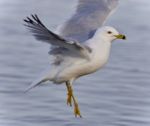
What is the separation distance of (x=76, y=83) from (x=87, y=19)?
1489 millimetres

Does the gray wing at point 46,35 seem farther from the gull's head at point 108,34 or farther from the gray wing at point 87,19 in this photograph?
the gray wing at point 87,19

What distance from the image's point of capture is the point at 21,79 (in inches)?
454

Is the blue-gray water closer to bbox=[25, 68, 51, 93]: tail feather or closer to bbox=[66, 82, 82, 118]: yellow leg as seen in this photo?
bbox=[66, 82, 82, 118]: yellow leg

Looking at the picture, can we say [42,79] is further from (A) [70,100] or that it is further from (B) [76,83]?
(B) [76,83]

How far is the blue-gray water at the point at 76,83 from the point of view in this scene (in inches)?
395

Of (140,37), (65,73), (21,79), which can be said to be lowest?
(65,73)

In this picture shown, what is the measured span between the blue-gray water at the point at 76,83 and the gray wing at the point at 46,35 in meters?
1.10

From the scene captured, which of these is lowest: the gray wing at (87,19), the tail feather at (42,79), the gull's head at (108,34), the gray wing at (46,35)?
the tail feather at (42,79)

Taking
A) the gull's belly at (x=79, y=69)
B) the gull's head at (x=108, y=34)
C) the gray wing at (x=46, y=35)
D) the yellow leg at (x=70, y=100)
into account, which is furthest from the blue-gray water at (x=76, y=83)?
the gray wing at (x=46, y=35)

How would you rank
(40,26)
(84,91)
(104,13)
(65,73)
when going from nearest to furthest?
(40,26)
(65,73)
(104,13)
(84,91)

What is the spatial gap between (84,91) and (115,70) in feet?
3.68

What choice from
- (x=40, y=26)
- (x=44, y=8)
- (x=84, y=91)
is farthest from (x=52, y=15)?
(x=40, y=26)

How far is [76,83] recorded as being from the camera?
1152 cm

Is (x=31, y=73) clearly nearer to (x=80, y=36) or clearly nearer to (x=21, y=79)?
(x=21, y=79)
